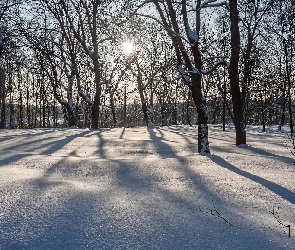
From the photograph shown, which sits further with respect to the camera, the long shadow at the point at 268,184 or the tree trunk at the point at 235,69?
the tree trunk at the point at 235,69

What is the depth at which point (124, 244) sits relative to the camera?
206 centimetres

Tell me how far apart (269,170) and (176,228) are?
2967mm

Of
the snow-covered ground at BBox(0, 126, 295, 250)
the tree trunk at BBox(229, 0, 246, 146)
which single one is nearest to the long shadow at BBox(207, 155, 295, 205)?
the snow-covered ground at BBox(0, 126, 295, 250)

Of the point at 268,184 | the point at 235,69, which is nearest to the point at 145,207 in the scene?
the point at 268,184

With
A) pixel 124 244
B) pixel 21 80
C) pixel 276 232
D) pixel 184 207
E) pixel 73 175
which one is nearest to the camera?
pixel 124 244

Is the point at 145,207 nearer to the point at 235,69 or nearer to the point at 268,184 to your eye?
the point at 268,184

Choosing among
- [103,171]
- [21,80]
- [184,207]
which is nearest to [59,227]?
[184,207]

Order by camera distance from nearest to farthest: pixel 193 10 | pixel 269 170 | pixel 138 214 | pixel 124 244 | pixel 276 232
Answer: pixel 124 244
pixel 276 232
pixel 138 214
pixel 269 170
pixel 193 10

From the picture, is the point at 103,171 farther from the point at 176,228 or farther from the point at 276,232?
the point at 276,232

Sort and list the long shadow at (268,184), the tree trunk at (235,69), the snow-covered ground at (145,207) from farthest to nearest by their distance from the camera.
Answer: the tree trunk at (235,69), the long shadow at (268,184), the snow-covered ground at (145,207)

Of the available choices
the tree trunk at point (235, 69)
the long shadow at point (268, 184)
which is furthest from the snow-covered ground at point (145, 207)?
the tree trunk at point (235, 69)

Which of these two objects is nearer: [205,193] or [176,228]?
[176,228]

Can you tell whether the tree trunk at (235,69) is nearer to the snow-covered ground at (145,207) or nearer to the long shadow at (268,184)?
the long shadow at (268,184)

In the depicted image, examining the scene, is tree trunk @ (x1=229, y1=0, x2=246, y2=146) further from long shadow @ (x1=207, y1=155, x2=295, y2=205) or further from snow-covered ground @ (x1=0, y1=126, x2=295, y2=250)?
snow-covered ground @ (x1=0, y1=126, x2=295, y2=250)
